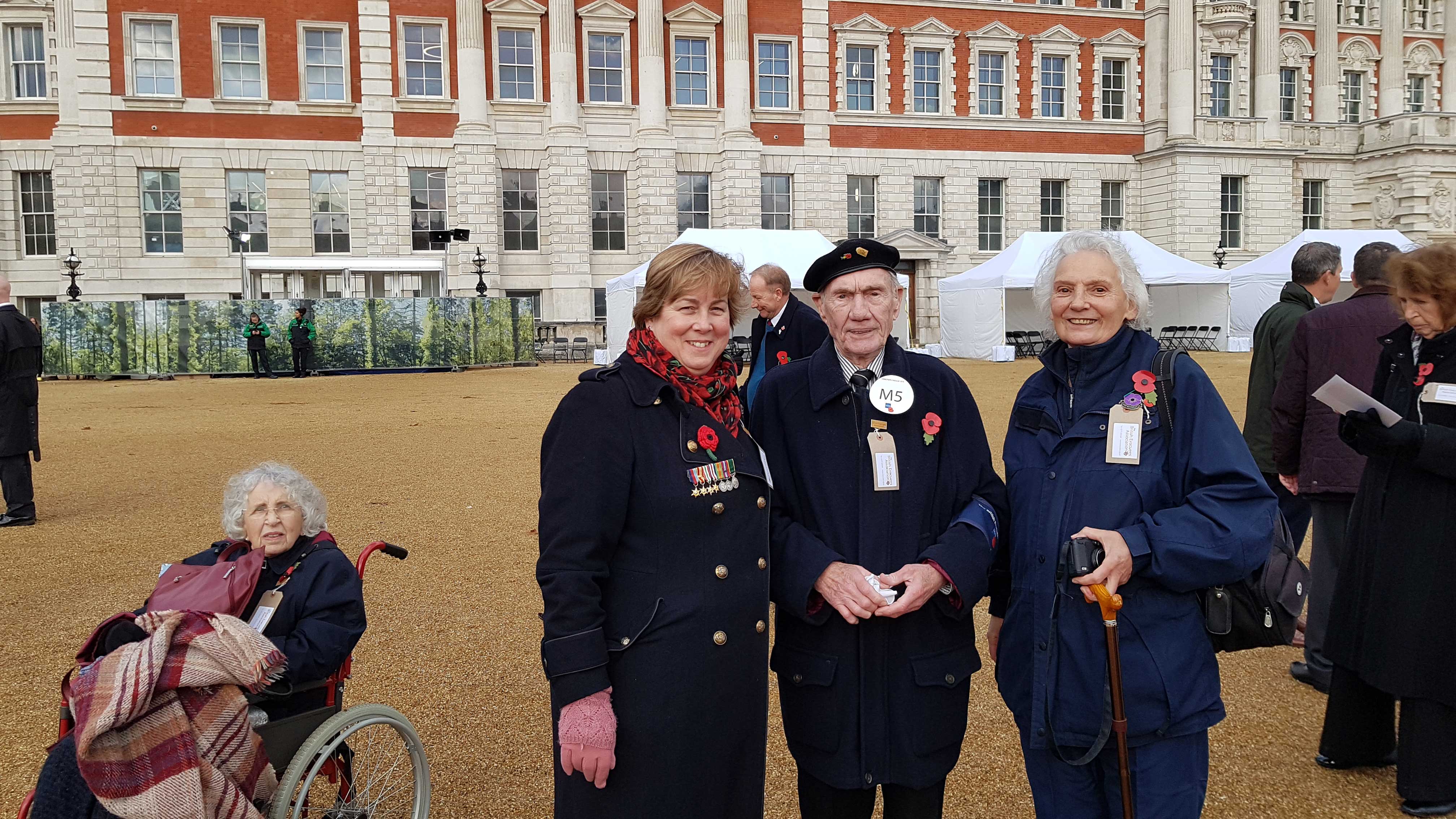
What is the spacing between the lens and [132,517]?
25.2ft

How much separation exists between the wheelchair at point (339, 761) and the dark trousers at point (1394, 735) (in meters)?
3.02

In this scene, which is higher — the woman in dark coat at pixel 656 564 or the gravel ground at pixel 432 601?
the woman in dark coat at pixel 656 564

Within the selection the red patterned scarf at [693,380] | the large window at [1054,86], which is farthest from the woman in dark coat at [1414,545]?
the large window at [1054,86]

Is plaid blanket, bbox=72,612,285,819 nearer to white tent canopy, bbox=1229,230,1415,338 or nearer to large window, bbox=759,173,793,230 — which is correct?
white tent canopy, bbox=1229,230,1415,338

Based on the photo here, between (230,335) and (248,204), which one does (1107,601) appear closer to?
(230,335)

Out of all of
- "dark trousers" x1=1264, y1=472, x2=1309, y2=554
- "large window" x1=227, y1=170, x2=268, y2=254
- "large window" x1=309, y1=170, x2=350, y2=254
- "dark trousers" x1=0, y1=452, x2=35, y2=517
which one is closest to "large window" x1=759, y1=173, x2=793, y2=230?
"large window" x1=309, y1=170, x2=350, y2=254

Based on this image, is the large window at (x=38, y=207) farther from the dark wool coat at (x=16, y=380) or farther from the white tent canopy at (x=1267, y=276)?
the white tent canopy at (x=1267, y=276)

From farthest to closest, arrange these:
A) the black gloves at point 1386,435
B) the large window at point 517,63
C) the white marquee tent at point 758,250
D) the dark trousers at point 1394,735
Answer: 1. the large window at point 517,63
2. the white marquee tent at point 758,250
3. the dark trousers at point 1394,735
4. the black gloves at point 1386,435

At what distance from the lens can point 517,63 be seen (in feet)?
103

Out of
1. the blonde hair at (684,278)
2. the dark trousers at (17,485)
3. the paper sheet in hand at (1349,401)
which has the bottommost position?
the dark trousers at (17,485)

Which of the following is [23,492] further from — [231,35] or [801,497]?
[231,35]

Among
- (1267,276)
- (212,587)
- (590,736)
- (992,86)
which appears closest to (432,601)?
(212,587)

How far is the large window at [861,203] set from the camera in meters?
34.0

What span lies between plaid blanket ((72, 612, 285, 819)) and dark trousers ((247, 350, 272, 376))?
23.4m
